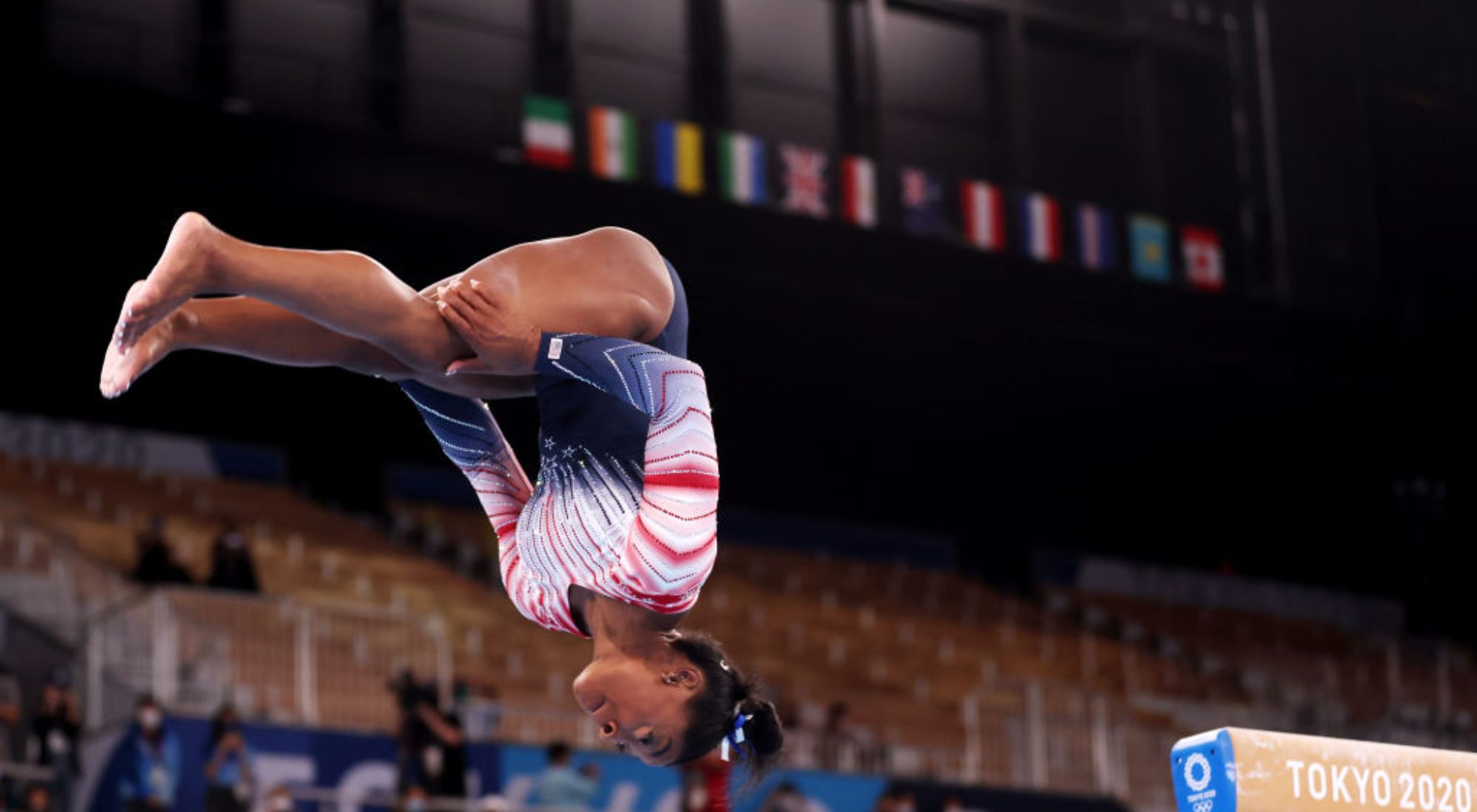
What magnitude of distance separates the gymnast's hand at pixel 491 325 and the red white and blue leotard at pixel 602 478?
0.05 metres

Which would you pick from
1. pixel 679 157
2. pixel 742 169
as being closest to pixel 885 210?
pixel 742 169

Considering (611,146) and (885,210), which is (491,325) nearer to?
(611,146)

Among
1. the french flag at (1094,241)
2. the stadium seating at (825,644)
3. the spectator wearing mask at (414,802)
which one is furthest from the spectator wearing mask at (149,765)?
the french flag at (1094,241)

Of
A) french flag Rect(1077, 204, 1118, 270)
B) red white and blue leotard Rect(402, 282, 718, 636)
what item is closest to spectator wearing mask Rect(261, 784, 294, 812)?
red white and blue leotard Rect(402, 282, 718, 636)

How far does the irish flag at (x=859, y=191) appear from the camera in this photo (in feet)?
46.4

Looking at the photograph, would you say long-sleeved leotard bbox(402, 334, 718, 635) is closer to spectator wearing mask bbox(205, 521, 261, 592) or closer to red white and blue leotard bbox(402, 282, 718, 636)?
red white and blue leotard bbox(402, 282, 718, 636)

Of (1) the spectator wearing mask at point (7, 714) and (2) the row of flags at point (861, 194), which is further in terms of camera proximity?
(2) the row of flags at point (861, 194)

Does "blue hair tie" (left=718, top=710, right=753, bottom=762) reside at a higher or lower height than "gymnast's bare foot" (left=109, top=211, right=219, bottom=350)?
lower

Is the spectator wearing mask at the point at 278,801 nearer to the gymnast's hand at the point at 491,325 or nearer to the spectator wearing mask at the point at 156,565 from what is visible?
the spectator wearing mask at the point at 156,565

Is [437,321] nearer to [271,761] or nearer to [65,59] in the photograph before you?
[271,761]

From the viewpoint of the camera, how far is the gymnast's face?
14.3ft

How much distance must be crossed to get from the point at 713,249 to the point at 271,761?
18.9ft

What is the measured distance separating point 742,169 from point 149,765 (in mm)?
6463

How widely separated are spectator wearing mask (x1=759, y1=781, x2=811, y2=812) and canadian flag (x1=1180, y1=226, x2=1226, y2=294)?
640 centimetres
